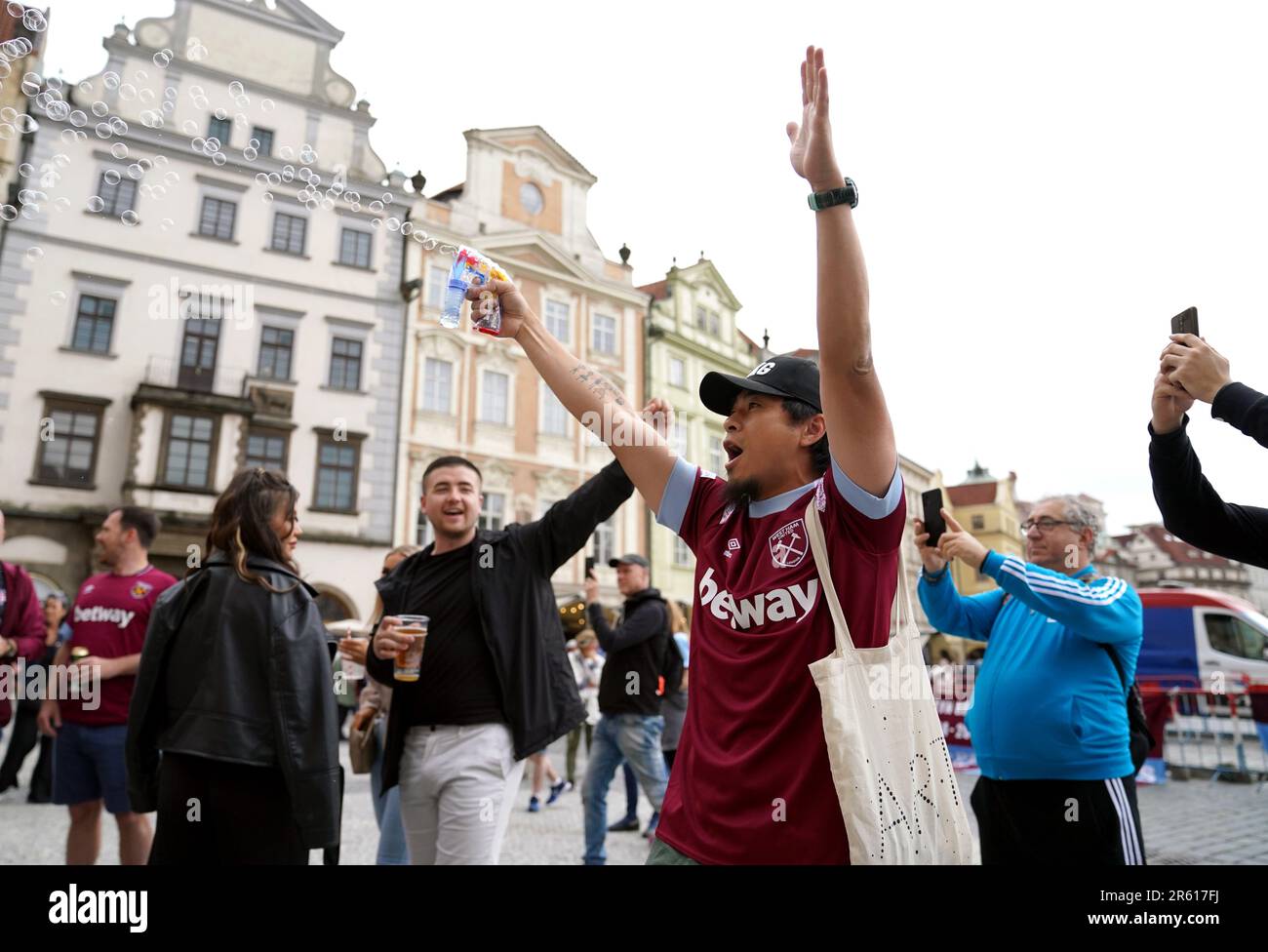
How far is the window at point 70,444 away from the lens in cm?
1698

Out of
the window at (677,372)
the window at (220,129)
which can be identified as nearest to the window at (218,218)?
the window at (220,129)

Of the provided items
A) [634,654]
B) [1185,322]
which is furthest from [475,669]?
[634,654]

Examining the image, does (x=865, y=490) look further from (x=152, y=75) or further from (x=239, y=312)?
(x=152, y=75)

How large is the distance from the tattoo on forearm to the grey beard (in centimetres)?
48

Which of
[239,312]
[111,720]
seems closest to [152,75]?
[239,312]

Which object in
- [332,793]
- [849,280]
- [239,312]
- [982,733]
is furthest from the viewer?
[239,312]

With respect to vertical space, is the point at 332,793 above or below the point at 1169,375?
below

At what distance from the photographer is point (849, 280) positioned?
1.51 meters

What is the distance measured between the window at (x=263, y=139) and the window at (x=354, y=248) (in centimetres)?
280

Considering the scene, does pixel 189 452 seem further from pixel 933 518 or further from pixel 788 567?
pixel 788 567

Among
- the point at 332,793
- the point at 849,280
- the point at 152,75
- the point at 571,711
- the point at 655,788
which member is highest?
the point at 152,75

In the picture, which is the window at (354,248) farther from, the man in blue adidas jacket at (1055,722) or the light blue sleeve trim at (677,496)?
the light blue sleeve trim at (677,496)

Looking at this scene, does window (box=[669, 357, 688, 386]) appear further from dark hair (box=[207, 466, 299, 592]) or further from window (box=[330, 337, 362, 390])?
dark hair (box=[207, 466, 299, 592])

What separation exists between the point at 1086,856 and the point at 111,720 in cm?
426
